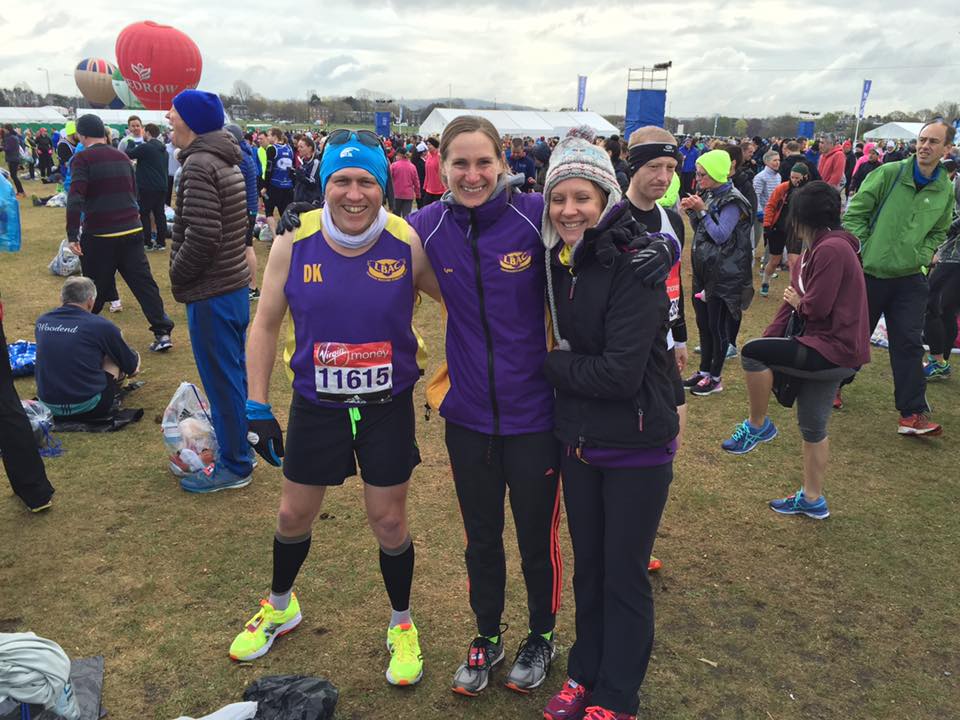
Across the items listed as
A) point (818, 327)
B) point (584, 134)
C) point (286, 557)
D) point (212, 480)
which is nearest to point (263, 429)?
point (286, 557)

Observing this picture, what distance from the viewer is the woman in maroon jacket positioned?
12.1ft

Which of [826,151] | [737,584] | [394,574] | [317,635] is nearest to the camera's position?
[394,574]

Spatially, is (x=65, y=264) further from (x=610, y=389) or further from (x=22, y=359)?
(x=610, y=389)

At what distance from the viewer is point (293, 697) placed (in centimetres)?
249

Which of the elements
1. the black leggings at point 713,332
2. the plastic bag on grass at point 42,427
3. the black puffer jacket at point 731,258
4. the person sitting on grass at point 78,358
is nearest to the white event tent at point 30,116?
the person sitting on grass at point 78,358

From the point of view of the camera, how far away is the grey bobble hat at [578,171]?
2.24 meters

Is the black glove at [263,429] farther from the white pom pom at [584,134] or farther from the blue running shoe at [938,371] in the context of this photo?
the blue running shoe at [938,371]

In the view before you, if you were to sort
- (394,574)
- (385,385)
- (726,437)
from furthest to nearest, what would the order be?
(726,437) → (394,574) → (385,385)

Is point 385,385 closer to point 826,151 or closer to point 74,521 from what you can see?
point 74,521

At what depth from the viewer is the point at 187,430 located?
4305mm

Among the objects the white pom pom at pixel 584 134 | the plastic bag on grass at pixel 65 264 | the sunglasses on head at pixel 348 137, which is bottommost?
the plastic bag on grass at pixel 65 264

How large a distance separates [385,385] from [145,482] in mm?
2646

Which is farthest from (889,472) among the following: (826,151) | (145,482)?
(826,151)

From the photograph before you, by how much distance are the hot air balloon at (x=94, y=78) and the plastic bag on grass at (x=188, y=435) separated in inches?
1963
